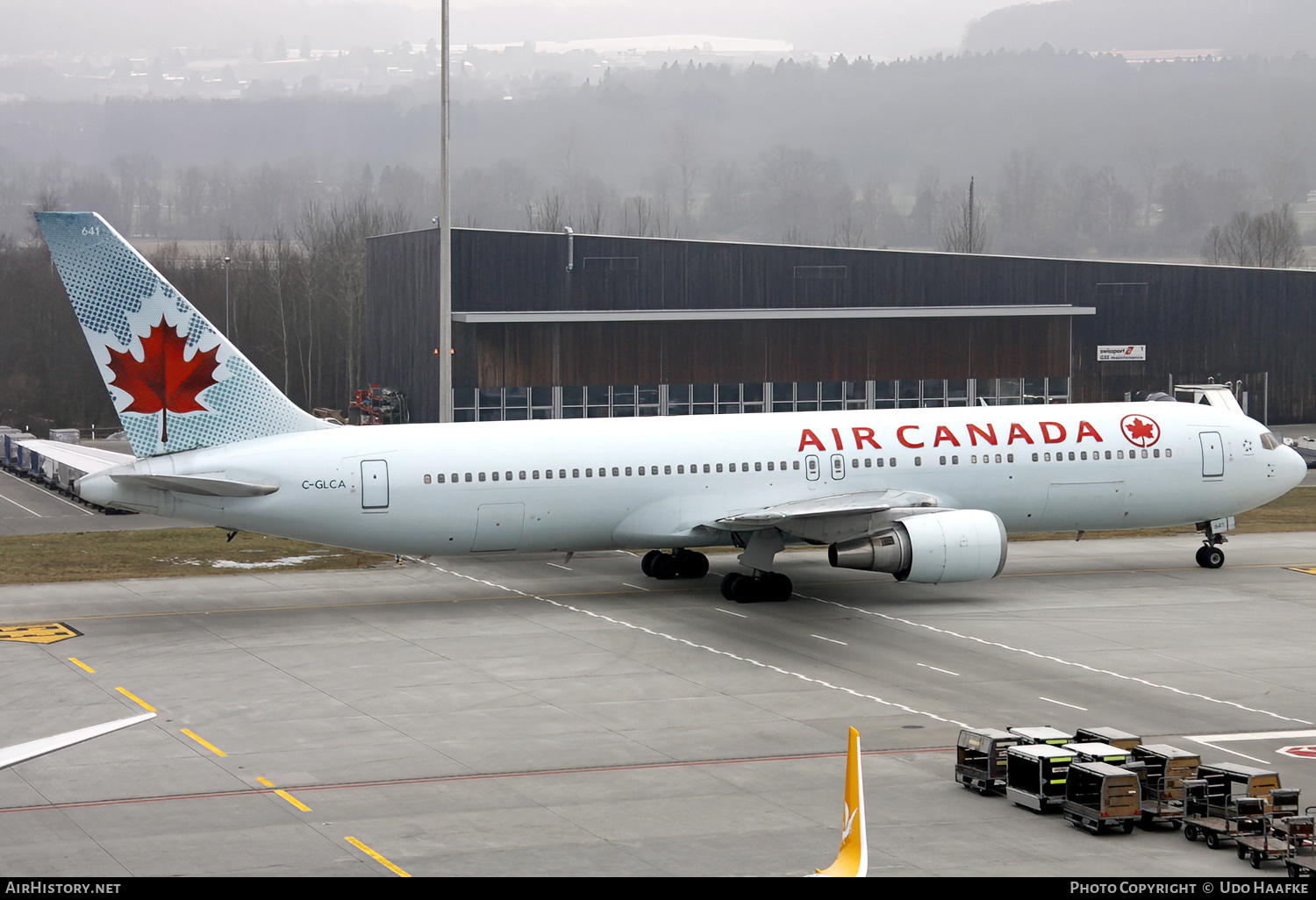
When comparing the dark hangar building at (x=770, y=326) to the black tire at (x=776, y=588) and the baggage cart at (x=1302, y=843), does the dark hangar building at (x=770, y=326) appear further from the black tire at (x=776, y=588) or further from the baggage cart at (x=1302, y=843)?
the baggage cart at (x=1302, y=843)

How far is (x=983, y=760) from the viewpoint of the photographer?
64.7ft

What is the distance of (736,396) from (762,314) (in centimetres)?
452

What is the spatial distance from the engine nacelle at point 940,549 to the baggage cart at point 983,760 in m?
12.1

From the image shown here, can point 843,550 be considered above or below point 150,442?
below

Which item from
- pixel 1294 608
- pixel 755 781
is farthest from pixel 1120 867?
pixel 1294 608

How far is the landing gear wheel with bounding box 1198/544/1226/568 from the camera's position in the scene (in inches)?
1561

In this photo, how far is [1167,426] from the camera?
125 ft

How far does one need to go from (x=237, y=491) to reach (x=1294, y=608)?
25347mm

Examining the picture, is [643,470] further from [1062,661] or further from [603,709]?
[1062,661]

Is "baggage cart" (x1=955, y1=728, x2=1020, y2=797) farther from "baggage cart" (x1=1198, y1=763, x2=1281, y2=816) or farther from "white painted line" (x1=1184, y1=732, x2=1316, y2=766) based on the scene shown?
"white painted line" (x1=1184, y1=732, x2=1316, y2=766)

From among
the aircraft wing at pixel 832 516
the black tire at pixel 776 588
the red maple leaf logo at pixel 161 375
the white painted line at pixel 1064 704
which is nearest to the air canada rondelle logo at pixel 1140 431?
the aircraft wing at pixel 832 516

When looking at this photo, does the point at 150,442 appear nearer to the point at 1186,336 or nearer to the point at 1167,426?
the point at 1167,426

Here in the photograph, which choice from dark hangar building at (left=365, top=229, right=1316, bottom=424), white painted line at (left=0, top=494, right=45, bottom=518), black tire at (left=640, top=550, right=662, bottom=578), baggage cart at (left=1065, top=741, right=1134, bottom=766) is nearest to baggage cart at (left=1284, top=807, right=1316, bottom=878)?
baggage cart at (left=1065, top=741, right=1134, bottom=766)

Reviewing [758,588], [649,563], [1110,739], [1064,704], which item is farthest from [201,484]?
[1110,739]
